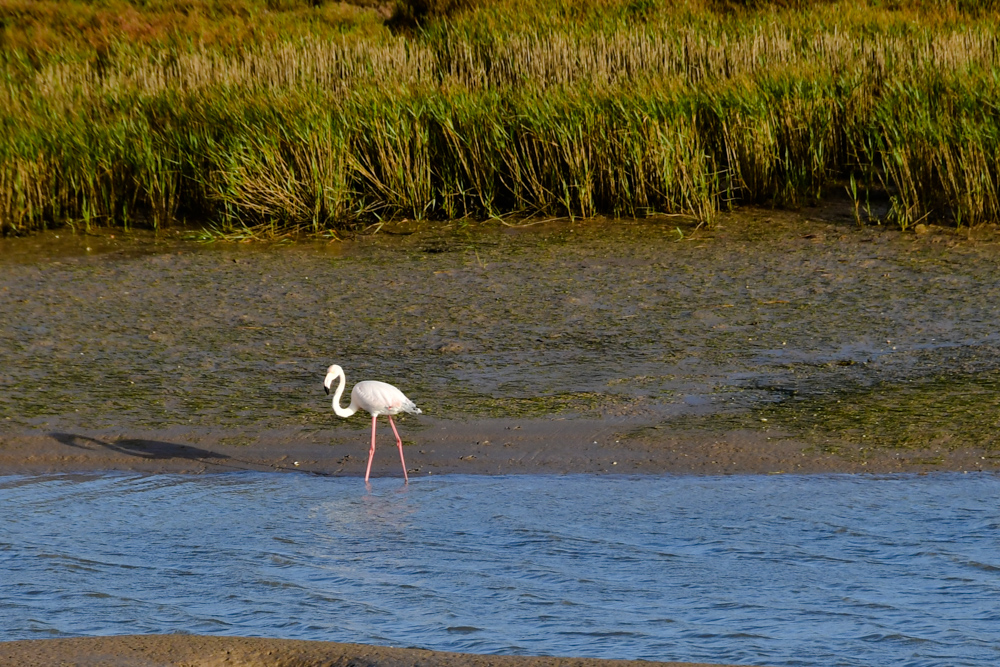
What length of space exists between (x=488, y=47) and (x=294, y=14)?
8.18 metres

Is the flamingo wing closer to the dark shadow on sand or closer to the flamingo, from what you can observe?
the flamingo

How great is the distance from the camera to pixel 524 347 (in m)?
8.30

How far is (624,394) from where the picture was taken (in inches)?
288

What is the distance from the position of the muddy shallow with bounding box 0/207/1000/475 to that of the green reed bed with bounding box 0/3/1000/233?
423 millimetres

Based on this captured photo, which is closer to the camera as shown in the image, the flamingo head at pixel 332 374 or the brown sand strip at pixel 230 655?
the brown sand strip at pixel 230 655

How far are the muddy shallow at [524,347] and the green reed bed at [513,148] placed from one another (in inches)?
16.6

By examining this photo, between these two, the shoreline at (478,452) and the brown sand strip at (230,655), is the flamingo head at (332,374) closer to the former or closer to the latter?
the shoreline at (478,452)

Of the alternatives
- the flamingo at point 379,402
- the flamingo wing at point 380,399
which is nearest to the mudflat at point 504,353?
the flamingo at point 379,402

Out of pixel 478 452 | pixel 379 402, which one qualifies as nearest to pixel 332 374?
pixel 379 402

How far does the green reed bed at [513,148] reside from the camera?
36.9 ft

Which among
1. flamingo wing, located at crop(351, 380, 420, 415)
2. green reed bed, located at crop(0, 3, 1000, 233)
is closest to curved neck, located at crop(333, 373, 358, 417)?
flamingo wing, located at crop(351, 380, 420, 415)

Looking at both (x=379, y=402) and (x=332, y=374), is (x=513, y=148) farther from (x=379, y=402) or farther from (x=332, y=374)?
(x=379, y=402)

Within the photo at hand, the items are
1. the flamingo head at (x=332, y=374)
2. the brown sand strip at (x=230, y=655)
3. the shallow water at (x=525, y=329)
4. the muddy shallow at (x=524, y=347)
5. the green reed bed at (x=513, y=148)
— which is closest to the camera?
the brown sand strip at (x=230, y=655)

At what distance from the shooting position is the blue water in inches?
172
